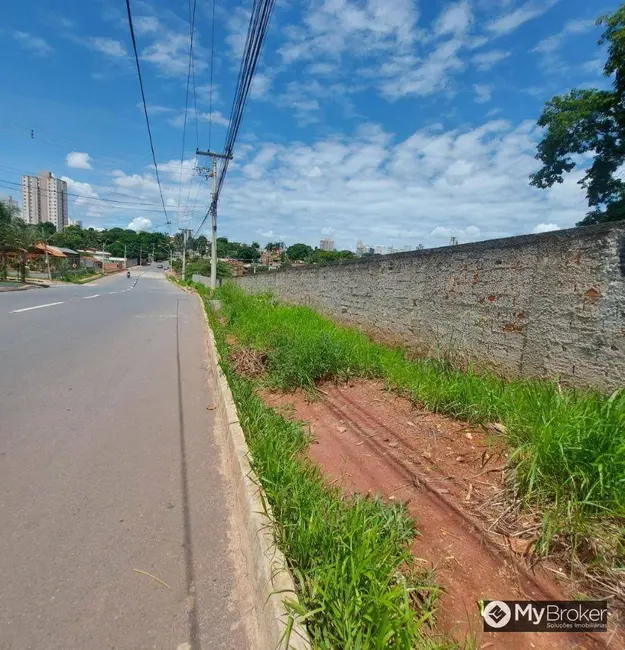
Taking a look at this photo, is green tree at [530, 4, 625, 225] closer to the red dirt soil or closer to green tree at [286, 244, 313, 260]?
the red dirt soil

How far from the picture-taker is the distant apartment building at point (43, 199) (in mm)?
28344

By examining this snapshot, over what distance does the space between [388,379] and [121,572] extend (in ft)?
11.5

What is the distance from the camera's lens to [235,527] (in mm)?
2455

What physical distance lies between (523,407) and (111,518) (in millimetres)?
3291

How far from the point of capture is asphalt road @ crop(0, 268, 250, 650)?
1729mm

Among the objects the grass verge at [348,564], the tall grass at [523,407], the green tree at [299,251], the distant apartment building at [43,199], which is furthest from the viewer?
the green tree at [299,251]

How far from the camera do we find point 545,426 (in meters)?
2.58

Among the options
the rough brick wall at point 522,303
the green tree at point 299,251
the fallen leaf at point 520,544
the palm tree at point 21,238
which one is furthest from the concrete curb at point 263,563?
the green tree at point 299,251

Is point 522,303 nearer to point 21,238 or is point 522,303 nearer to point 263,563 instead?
point 263,563

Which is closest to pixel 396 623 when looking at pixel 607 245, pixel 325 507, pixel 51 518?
pixel 325 507

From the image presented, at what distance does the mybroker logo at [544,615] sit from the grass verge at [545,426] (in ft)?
0.77

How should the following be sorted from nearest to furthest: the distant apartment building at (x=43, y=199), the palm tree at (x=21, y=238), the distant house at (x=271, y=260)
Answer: the palm tree at (x=21, y=238), the distant apartment building at (x=43, y=199), the distant house at (x=271, y=260)

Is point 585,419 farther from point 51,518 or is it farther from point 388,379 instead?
point 51,518

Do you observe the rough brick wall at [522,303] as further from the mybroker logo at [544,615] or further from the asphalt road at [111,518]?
the asphalt road at [111,518]
